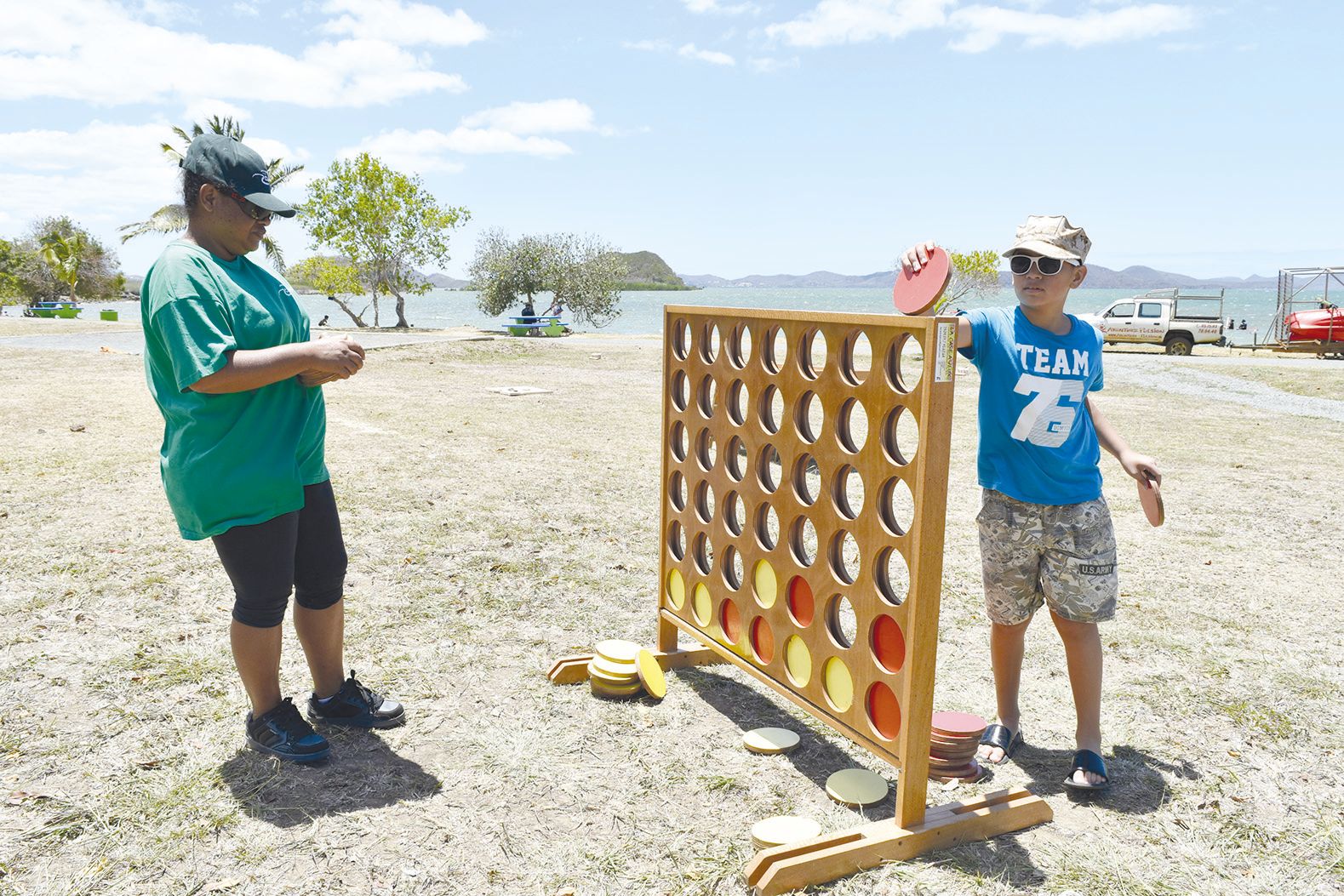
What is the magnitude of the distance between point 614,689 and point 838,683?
106cm

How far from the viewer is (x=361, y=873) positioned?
8.55 feet

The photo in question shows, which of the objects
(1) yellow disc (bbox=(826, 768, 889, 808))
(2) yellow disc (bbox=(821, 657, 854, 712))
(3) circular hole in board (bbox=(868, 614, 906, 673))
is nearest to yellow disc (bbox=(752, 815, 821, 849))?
(1) yellow disc (bbox=(826, 768, 889, 808))

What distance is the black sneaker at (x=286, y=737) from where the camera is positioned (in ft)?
10.5

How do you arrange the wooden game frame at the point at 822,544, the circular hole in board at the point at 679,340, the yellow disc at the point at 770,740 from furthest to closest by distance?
1. the circular hole in board at the point at 679,340
2. the yellow disc at the point at 770,740
3. the wooden game frame at the point at 822,544

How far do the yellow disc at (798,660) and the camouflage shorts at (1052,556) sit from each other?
26.9 inches

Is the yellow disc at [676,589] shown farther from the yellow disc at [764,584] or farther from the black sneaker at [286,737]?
the black sneaker at [286,737]

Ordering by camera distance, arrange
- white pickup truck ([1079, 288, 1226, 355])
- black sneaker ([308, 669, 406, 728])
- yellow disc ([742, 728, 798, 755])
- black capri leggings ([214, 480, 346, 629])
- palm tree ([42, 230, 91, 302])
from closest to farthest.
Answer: black capri leggings ([214, 480, 346, 629]) < yellow disc ([742, 728, 798, 755]) < black sneaker ([308, 669, 406, 728]) < white pickup truck ([1079, 288, 1226, 355]) < palm tree ([42, 230, 91, 302])

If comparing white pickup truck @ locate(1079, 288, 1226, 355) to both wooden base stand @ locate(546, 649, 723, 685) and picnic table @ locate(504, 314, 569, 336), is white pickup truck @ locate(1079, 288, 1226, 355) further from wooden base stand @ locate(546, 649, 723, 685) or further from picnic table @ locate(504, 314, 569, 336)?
wooden base stand @ locate(546, 649, 723, 685)

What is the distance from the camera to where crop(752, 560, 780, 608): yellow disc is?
3436 millimetres

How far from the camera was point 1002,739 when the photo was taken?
11.2 ft

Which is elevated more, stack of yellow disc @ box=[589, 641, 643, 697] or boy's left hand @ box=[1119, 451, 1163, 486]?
boy's left hand @ box=[1119, 451, 1163, 486]

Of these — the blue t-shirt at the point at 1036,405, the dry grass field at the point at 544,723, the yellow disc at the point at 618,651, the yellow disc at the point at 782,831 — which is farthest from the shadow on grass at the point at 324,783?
the blue t-shirt at the point at 1036,405

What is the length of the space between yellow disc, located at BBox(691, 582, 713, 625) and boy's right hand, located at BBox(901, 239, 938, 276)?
1587mm

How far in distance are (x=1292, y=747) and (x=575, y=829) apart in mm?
2632
